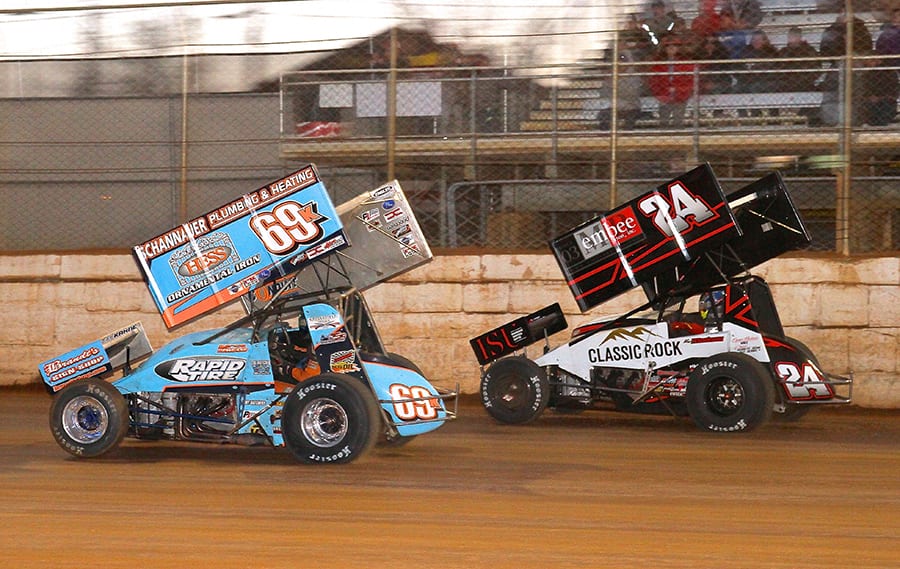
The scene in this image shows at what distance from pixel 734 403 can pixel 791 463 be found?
4.60ft

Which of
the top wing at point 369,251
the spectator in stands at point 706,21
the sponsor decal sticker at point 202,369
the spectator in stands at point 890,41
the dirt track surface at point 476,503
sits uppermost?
the spectator in stands at point 706,21

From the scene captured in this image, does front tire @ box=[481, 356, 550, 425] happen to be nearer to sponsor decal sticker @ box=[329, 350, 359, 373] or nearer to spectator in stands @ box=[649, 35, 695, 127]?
sponsor decal sticker @ box=[329, 350, 359, 373]

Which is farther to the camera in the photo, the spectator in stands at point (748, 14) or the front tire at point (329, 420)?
the spectator in stands at point (748, 14)

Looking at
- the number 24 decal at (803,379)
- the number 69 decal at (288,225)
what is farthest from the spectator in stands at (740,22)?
the number 69 decal at (288,225)

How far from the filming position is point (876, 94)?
12.8 metres

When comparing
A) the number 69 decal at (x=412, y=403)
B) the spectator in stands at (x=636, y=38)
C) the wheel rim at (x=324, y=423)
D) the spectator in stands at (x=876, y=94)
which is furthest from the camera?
the spectator in stands at (x=636, y=38)

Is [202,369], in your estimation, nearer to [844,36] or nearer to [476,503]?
[476,503]

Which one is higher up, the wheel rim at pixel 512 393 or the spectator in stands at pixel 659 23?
the spectator in stands at pixel 659 23

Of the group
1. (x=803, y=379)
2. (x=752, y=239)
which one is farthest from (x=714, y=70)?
(x=803, y=379)

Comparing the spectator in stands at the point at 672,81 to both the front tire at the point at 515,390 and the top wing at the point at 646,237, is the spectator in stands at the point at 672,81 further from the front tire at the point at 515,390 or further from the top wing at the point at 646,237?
the front tire at the point at 515,390

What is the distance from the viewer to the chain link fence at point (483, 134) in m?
12.9

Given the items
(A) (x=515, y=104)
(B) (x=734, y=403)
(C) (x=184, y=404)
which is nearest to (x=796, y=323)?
(B) (x=734, y=403)

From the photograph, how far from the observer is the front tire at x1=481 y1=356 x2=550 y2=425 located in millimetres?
10930

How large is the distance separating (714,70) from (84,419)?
779 centimetres
